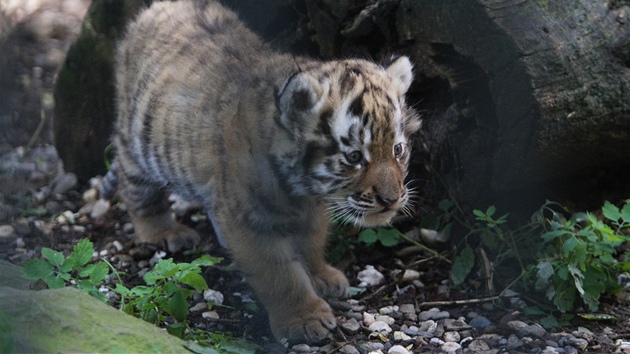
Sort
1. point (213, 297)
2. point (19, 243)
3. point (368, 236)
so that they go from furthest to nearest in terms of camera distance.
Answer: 1. point (19, 243)
2. point (368, 236)
3. point (213, 297)

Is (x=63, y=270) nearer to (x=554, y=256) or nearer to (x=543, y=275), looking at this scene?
(x=543, y=275)

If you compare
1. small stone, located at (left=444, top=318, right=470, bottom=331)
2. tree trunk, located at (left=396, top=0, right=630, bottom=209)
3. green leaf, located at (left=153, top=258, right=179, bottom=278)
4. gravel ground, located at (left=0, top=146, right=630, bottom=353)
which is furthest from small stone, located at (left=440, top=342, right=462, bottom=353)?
green leaf, located at (left=153, top=258, right=179, bottom=278)

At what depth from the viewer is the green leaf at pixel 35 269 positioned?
289 centimetres

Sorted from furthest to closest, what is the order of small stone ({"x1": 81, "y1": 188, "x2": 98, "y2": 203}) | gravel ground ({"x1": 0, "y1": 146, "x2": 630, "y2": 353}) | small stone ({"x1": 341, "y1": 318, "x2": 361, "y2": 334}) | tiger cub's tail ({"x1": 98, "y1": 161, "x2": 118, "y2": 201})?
1. small stone ({"x1": 81, "y1": 188, "x2": 98, "y2": 203})
2. tiger cub's tail ({"x1": 98, "y1": 161, "x2": 118, "y2": 201})
3. small stone ({"x1": 341, "y1": 318, "x2": 361, "y2": 334})
4. gravel ground ({"x1": 0, "y1": 146, "x2": 630, "y2": 353})

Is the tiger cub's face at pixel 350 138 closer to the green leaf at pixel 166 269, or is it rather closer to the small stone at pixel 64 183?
the green leaf at pixel 166 269

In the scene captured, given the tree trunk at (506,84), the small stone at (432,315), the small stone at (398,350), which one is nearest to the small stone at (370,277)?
the small stone at (432,315)

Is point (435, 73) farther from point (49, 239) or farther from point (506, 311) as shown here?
point (49, 239)

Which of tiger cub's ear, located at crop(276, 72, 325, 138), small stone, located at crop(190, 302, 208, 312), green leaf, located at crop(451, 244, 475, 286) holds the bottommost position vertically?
small stone, located at crop(190, 302, 208, 312)

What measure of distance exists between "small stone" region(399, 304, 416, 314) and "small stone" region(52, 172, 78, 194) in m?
2.29

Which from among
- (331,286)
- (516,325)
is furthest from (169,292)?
(516,325)

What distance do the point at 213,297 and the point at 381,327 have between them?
749 millimetres

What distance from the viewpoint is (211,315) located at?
11.5 feet

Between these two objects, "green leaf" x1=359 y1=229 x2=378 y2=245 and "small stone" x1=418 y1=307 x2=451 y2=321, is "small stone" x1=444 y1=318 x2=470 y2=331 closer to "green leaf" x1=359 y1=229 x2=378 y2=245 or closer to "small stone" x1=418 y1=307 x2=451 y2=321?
"small stone" x1=418 y1=307 x2=451 y2=321

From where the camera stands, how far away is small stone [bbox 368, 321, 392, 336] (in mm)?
3374
